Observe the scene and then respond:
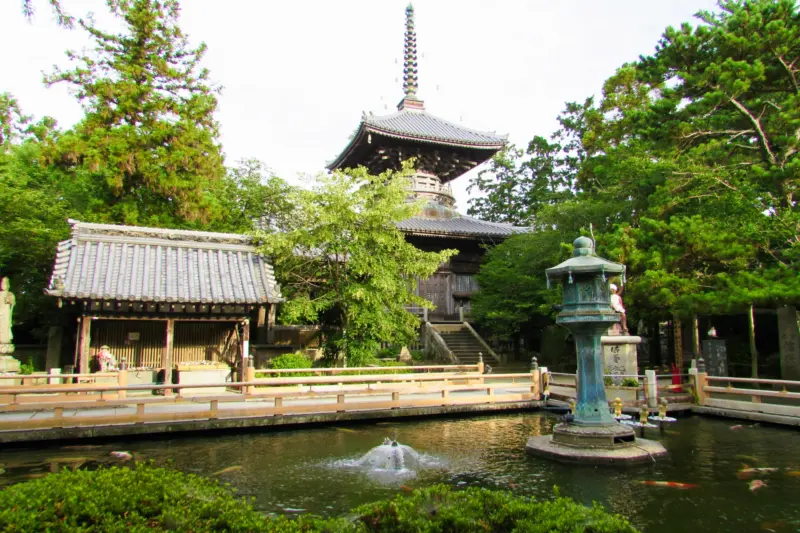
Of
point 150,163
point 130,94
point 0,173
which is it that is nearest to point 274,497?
point 150,163

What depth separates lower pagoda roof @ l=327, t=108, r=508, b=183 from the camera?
1166 inches

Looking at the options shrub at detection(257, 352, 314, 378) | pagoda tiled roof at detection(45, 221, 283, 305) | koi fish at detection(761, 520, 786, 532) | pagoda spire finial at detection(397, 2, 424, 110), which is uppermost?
pagoda spire finial at detection(397, 2, 424, 110)

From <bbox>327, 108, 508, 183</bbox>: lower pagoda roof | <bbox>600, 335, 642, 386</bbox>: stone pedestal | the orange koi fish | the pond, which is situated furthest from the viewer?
<bbox>327, 108, 508, 183</bbox>: lower pagoda roof

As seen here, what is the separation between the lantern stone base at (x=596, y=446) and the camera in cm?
941

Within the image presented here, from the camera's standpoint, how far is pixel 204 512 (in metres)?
4.41

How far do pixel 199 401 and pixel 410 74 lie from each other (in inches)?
1160

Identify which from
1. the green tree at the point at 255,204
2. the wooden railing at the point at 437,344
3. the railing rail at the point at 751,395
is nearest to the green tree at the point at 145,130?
the green tree at the point at 255,204

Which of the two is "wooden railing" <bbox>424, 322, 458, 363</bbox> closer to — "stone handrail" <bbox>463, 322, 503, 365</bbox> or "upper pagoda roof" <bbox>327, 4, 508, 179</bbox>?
"stone handrail" <bbox>463, 322, 503, 365</bbox>

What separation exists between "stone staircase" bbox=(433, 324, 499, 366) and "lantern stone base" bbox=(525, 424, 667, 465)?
46.9 feet

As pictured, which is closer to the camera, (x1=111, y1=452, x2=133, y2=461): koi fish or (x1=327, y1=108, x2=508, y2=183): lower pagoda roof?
(x1=111, y1=452, x2=133, y2=461): koi fish

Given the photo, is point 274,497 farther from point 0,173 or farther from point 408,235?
point 0,173

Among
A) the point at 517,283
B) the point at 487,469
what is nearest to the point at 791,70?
the point at 517,283

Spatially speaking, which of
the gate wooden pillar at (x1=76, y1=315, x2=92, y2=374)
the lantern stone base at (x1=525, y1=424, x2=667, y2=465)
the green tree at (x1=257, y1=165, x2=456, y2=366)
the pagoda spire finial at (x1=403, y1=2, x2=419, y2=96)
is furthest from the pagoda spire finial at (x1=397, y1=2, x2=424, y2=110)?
the lantern stone base at (x1=525, y1=424, x2=667, y2=465)

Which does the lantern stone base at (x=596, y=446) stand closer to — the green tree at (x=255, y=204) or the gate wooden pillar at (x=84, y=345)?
the gate wooden pillar at (x=84, y=345)
